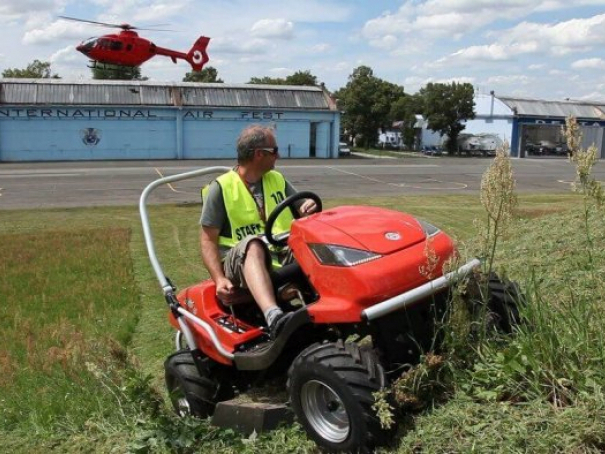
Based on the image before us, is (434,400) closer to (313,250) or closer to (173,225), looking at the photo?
(313,250)

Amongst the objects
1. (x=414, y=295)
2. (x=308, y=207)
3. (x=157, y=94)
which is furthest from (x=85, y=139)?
(x=414, y=295)

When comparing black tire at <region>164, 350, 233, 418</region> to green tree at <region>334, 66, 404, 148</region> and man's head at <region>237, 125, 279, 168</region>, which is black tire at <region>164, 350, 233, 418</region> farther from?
green tree at <region>334, 66, 404, 148</region>

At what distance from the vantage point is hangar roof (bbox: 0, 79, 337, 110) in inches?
1615

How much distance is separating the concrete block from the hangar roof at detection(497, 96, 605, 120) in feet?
188

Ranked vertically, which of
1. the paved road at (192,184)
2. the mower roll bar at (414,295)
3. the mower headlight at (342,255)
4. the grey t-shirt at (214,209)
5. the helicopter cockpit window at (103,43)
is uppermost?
the helicopter cockpit window at (103,43)

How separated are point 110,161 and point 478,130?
35.9m

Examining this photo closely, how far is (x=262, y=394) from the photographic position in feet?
12.2

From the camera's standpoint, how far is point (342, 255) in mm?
3047

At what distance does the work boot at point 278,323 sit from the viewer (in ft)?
10.4

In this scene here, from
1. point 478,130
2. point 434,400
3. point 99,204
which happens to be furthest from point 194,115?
point 434,400

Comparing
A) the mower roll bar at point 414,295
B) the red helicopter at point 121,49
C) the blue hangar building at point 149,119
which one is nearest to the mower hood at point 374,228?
the mower roll bar at point 414,295

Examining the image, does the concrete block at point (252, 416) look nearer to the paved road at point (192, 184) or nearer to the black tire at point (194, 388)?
the black tire at point (194, 388)

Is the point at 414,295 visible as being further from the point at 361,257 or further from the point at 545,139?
the point at 545,139

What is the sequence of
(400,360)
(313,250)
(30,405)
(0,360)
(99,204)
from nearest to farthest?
(400,360)
(313,250)
(30,405)
(0,360)
(99,204)
